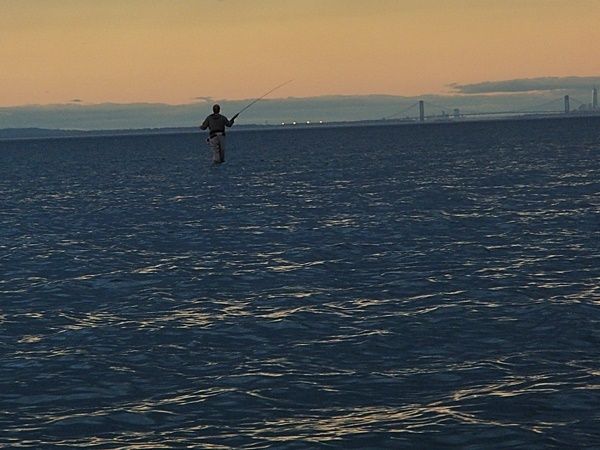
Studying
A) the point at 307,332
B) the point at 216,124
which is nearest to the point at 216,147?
the point at 216,124

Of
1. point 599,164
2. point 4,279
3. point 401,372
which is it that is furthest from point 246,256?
point 599,164

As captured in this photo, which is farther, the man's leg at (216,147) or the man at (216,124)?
the man's leg at (216,147)

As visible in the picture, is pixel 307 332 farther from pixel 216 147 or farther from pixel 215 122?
pixel 216 147

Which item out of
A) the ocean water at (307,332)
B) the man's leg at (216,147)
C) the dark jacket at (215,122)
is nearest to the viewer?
the ocean water at (307,332)

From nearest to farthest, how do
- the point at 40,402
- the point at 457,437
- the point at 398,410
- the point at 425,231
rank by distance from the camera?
the point at 457,437 < the point at 398,410 < the point at 40,402 < the point at 425,231

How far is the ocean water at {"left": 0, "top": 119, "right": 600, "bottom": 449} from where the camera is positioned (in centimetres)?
1020

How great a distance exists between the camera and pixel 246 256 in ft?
75.2

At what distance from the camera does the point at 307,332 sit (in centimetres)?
1443

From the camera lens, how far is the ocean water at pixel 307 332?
33.5 feet

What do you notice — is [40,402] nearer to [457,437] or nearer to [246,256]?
[457,437]

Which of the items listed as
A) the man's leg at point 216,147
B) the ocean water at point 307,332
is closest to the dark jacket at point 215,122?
the man's leg at point 216,147

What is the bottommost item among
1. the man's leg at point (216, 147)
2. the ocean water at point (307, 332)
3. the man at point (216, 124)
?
the ocean water at point (307, 332)

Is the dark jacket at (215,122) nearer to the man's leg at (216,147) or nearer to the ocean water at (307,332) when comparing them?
the man's leg at (216,147)

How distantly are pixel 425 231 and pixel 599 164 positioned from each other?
3721cm
